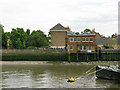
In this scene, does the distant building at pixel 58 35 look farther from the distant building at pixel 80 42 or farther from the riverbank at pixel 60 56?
the riverbank at pixel 60 56

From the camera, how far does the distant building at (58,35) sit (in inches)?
3844

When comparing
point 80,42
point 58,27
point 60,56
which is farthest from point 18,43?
point 60,56

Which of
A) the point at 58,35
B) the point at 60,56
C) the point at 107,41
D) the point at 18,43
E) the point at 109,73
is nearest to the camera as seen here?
the point at 109,73

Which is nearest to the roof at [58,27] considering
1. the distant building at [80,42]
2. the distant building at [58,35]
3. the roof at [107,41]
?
the distant building at [58,35]

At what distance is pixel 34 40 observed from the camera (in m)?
118

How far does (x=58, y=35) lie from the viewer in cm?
9831

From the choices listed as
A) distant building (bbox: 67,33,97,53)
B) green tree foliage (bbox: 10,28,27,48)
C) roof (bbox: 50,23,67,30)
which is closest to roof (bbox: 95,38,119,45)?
roof (bbox: 50,23,67,30)

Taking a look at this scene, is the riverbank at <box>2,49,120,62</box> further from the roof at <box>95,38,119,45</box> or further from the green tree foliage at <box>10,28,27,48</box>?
the roof at <box>95,38,119,45</box>

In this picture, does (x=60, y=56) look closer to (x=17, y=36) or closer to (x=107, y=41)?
(x=17, y=36)

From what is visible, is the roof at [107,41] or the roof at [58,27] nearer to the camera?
the roof at [58,27]

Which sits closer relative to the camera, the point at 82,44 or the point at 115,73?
the point at 115,73

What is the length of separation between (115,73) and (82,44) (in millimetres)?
47231

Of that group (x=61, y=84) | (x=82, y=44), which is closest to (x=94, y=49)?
(x=82, y=44)

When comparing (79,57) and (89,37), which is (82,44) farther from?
(79,57)
